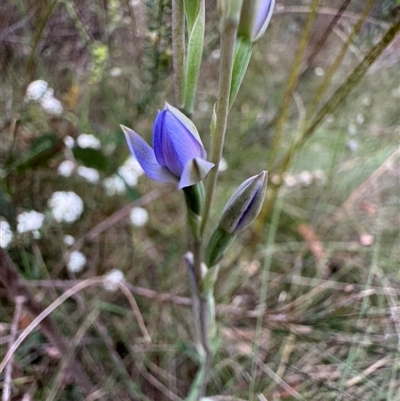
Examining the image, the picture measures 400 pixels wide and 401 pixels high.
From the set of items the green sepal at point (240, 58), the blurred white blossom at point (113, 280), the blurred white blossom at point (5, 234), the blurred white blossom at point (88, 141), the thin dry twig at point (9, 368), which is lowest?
the thin dry twig at point (9, 368)

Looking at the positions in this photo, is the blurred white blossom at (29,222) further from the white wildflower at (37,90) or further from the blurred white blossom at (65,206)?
the white wildflower at (37,90)

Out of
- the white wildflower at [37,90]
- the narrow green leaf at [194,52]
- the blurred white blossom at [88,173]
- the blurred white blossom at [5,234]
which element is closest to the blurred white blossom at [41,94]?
the white wildflower at [37,90]

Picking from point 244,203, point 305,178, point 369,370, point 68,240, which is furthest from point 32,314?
point 305,178

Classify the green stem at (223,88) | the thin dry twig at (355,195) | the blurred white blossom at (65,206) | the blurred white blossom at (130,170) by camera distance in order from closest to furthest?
1. the green stem at (223,88)
2. the blurred white blossom at (65,206)
3. the blurred white blossom at (130,170)
4. the thin dry twig at (355,195)

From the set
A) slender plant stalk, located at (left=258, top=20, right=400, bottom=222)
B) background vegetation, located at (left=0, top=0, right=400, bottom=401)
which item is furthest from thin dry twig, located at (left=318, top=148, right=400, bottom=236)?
slender plant stalk, located at (left=258, top=20, right=400, bottom=222)

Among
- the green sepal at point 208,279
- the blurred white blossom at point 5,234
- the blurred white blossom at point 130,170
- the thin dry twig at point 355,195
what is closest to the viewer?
the green sepal at point 208,279

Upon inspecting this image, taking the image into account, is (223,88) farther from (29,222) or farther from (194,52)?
(29,222)

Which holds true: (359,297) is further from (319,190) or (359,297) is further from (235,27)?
(235,27)
